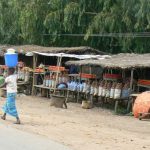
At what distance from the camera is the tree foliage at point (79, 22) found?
91.5 feet

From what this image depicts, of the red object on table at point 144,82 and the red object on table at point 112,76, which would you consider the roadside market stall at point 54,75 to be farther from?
the red object on table at point 144,82

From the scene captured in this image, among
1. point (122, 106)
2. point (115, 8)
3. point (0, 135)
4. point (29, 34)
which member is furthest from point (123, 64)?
point (29, 34)

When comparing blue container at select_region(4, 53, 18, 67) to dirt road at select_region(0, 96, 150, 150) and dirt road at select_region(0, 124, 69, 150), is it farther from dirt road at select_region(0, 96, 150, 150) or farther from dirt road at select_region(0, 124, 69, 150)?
dirt road at select_region(0, 124, 69, 150)

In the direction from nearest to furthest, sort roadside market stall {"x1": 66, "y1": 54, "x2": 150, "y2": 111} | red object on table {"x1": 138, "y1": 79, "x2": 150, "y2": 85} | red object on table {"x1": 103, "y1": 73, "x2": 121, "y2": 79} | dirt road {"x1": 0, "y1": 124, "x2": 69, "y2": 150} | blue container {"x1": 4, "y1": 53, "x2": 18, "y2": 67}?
dirt road {"x1": 0, "y1": 124, "x2": 69, "y2": 150} → blue container {"x1": 4, "y1": 53, "x2": 18, "y2": 67} → roadside market stall {"x1": 66, "y1": 54, "x2": 150, "y2": 111} → red object on table {"x1": 138, "y1": 79, "x2": 150, "y2": 85} → red object on table {"x1": 103, "y1": 73, "x2": 121, "y2": 79}

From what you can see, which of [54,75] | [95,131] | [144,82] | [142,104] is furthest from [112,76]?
[95,131]

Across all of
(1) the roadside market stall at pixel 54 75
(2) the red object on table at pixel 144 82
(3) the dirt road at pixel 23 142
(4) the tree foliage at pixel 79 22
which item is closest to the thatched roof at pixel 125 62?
(2) the red object on table at pixel 144 82

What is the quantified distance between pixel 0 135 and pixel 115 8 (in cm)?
1800

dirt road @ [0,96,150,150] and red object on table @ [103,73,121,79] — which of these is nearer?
dirt road @ [0,96,150,150]

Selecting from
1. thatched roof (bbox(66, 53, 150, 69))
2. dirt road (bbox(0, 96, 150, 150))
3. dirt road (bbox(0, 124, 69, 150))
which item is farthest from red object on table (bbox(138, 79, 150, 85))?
dirt road (bbox(0, 124, 69, 150))

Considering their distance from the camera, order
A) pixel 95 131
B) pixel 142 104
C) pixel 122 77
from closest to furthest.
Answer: pixel 95 131, pixel 142 104, pixel 122 77

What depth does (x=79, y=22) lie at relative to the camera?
101 ft

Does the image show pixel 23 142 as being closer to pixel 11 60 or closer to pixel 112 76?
pixel 11 60

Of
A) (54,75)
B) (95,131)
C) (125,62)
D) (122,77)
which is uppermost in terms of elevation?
(125,62)

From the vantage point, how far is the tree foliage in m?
27.9
